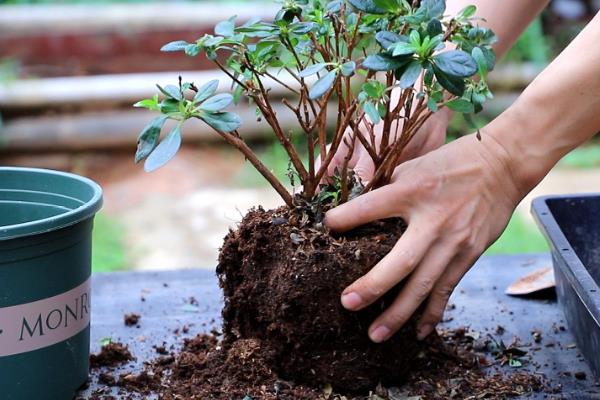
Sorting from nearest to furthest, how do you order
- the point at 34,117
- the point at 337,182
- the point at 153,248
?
the point at 337,182 → the point at 153,248 → the point at 34,117

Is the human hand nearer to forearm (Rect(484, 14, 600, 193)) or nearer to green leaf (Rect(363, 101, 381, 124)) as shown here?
forearm (Rect(484, 14, 600, 193))

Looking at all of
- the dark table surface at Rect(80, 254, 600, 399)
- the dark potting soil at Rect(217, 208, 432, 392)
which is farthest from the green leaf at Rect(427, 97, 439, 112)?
the dark table surface at Rect(80, 254, 600, 399)

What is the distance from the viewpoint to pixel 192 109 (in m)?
1.18

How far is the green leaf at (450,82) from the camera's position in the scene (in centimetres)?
117

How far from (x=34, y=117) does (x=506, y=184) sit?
3.19 m

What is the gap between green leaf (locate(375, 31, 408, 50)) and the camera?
118 centimetres

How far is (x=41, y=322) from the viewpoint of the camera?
1265mm

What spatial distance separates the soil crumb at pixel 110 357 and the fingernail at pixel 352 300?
0.43m

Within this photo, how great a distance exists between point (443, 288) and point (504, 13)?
54 cm

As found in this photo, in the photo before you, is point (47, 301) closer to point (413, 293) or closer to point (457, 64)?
point (413, 293)

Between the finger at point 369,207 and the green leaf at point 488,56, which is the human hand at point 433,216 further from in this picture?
the green leaf at point 488,56

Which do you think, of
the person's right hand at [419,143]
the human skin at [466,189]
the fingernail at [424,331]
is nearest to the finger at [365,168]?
the person's right hand at [419,143]

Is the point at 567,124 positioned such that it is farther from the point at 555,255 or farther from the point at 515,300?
the point at 515,300

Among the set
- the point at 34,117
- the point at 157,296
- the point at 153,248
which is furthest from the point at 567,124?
the point at 34,117
